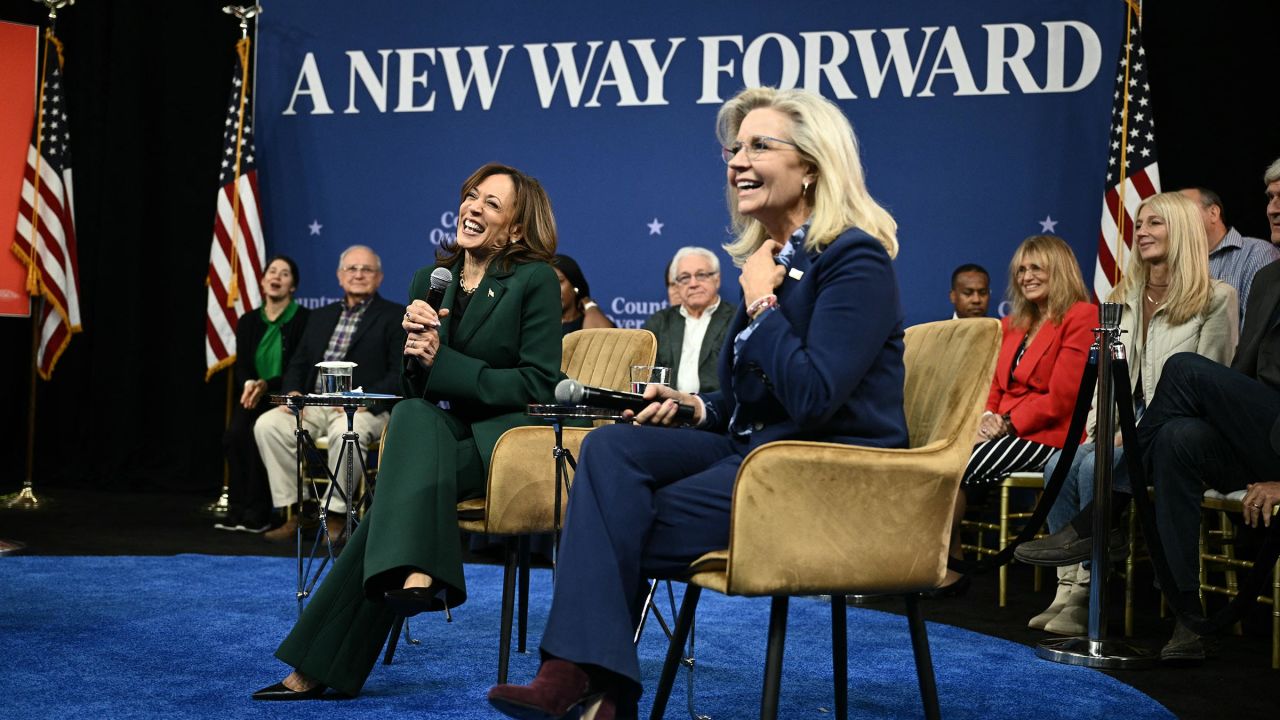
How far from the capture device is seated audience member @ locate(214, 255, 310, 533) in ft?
19.9

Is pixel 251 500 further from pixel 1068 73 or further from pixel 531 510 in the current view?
pixel 1068 73

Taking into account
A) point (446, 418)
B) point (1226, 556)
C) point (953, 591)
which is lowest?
point (953, 591)

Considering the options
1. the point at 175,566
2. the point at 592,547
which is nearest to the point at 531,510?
the point at 592,547

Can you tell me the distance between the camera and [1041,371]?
4.40 m

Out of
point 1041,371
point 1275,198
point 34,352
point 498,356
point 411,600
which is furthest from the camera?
point 34,352

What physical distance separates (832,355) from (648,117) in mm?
4674

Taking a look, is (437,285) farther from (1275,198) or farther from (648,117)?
(648,117)

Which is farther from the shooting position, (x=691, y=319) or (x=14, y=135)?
(x=14, y=135)

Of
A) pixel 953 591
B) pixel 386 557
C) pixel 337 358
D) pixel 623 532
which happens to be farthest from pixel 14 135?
pixel 623 532

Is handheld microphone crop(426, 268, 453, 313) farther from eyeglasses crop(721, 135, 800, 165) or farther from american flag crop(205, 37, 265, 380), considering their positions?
american flag crop(205, 37, 265, 380)

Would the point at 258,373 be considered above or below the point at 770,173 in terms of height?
below

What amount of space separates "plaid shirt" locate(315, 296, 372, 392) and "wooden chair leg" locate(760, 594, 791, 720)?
14.2ft

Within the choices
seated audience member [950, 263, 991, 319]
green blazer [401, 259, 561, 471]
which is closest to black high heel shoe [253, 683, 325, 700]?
green blazer [401, 259, 561, 471]

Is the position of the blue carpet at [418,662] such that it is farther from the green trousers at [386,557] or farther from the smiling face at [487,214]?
the smiling face at [487,214]
